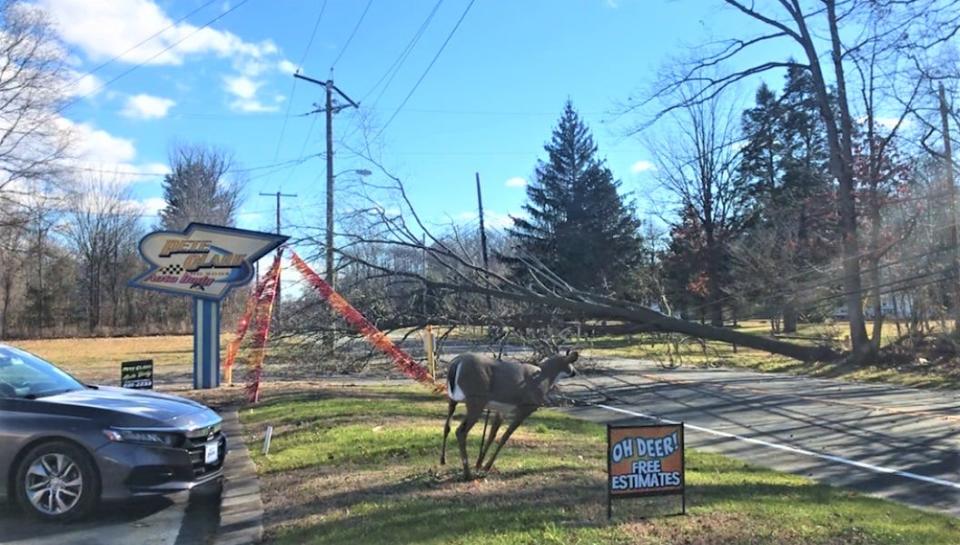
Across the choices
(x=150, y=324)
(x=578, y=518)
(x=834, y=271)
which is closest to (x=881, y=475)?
(x=578, y=518)

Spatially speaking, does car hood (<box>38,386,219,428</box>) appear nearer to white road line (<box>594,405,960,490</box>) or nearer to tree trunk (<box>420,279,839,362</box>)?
tree trunk (<box>420,279,839,362</box>)

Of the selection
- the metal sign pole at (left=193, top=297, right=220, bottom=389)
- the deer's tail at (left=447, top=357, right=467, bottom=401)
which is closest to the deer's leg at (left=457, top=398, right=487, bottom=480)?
the deer's tail at (left=447, top=357, right=467, bottom=401)

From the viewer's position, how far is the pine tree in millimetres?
42969

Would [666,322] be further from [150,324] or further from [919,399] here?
[150,324]

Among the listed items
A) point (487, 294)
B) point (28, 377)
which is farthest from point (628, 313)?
point (28, 377)

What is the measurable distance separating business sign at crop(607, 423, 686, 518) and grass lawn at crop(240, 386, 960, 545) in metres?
0.23

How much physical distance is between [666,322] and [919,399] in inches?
282

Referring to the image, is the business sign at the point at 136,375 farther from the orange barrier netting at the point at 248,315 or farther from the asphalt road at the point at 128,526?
the asphalt road at the point at 128,526

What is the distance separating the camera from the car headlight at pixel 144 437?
6.38 meters

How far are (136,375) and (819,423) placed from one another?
11544mm

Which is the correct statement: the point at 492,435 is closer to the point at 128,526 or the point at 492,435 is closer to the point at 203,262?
the point at 128,526

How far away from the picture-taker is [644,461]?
560cm

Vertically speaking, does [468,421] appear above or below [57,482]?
above

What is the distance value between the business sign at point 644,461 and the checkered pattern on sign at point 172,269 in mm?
14622
